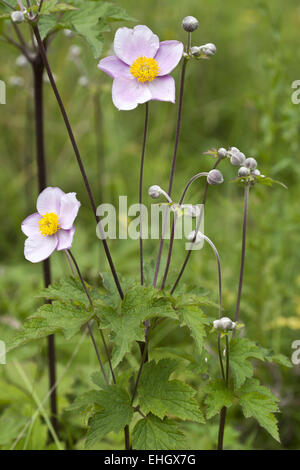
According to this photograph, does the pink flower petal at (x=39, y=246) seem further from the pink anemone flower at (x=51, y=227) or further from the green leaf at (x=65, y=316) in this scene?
the green leaf at (x=65, y=316)

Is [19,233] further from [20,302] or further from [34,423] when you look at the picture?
[34,423]

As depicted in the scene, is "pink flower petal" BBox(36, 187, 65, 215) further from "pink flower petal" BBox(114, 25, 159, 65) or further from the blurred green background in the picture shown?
the blurred green background

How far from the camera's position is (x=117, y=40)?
1.56 metres

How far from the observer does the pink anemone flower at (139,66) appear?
1524mm

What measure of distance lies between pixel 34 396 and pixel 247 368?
1068 mm

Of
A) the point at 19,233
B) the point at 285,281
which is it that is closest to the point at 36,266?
the point at 19,233

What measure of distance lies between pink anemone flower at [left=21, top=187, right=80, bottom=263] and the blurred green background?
35.5 inches

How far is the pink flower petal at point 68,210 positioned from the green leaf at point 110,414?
1.73ft

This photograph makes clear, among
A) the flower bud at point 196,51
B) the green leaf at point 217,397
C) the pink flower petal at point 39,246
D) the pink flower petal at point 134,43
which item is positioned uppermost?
the pink flower petal at point 134,43

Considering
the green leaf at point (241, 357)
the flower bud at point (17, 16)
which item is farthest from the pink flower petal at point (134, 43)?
the green leaf at point (241, 357)

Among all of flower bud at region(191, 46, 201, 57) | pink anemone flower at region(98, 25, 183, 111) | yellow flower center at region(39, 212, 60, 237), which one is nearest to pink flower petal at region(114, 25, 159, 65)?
pink anemone flower at region(98, 25, 183, 111)

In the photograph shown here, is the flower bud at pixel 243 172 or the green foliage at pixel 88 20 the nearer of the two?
the flower bud at pixel 243 172

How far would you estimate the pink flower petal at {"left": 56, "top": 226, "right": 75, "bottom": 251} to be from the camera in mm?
1435
